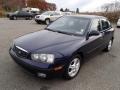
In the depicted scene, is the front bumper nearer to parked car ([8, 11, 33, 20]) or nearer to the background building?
parked car ([8, 11, 33, 20])

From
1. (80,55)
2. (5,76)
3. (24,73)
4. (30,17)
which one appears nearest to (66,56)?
(80,55)

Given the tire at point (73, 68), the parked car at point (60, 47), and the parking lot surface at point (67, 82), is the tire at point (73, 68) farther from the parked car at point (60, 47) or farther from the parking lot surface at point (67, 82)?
the parking lot surface at point (67, 82)

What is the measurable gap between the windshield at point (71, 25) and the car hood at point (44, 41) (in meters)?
0.32

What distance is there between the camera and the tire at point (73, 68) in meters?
3.80

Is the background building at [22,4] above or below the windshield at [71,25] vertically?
above

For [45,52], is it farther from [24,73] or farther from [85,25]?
[85,25]

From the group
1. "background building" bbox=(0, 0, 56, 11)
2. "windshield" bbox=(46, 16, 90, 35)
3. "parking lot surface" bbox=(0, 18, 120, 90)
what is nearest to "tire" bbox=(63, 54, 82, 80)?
"parking lot surface" bbox=(0, 18, 120, 90)

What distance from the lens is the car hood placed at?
3680mm

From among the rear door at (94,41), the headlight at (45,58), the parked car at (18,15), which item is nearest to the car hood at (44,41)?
the headlight at (45,58)

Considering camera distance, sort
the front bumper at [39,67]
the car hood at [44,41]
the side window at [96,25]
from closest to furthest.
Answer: the front bumper at [39,67] → the car hood at [44,41] → the side window at [96,25]

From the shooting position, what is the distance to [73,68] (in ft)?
13.3

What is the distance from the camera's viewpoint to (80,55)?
4188 mm

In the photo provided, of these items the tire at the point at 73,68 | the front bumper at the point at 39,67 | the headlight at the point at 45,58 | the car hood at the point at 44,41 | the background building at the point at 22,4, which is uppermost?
the background building at the point at 22,4

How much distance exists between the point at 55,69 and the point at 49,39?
3.04ft
